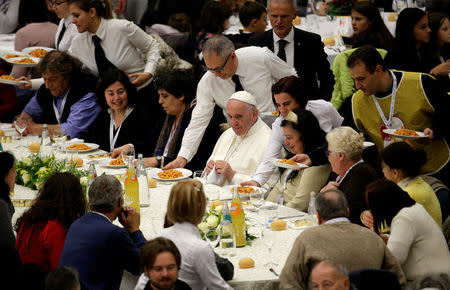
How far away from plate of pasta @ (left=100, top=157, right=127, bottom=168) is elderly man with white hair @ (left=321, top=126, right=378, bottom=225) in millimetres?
1958

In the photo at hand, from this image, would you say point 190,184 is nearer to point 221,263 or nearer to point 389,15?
point 221,263

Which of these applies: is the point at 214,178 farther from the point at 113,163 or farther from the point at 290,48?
the point at 290,48

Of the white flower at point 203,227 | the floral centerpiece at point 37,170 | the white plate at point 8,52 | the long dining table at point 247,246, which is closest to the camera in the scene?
the long dining table at point 247,246

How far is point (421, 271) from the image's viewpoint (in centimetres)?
407

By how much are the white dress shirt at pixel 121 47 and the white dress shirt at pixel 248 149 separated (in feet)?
5.90

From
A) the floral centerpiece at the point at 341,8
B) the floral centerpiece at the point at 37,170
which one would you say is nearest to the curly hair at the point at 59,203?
the floral centerpiece at the point at 37,170

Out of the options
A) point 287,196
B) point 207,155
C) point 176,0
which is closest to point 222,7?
point 176,0

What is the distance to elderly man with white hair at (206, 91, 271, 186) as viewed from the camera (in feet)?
18.9

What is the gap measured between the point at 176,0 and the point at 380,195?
6.05m

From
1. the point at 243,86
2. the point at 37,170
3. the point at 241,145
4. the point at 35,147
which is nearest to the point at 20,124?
the point at 35,147

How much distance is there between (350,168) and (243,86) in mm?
1796

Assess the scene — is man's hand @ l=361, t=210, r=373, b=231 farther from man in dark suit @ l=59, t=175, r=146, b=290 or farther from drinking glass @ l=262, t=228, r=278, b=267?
man in dark suit @ l=59, t=175, r=146, b=290

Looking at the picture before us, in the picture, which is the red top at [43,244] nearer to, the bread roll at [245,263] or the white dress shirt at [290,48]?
the bread roll at [245,263]

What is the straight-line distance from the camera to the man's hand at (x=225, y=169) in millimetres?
5680
